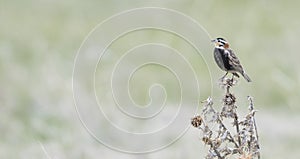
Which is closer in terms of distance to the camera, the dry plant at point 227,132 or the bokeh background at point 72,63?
the dry plant at point 227,132

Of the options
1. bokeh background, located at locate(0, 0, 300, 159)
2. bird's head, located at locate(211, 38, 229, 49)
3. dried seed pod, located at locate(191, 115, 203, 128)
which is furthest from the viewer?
bokeh background, located at locate(0, 0, 300, 159)

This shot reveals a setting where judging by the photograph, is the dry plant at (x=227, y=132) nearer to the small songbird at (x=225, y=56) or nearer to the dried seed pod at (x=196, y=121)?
the dried seed pod at (x=196, y=121)

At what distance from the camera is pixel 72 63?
181 inches

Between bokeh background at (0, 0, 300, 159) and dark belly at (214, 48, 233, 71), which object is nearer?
dark belly at (214, 48, 233, 71)

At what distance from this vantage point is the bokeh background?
3.68m

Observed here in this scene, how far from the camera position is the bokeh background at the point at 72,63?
3678mm

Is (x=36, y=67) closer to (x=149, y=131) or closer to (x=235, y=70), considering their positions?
(x=149, y=131)

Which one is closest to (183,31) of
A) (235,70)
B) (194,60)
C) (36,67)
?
(194,60)

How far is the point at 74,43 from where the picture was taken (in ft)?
15.9

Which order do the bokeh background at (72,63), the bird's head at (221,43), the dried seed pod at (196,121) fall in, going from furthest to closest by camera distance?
the bokeh background at (72,63) < the bird's head at (221,43) < the dried seed pod at (196,121)

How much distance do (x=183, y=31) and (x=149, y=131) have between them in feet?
2.20

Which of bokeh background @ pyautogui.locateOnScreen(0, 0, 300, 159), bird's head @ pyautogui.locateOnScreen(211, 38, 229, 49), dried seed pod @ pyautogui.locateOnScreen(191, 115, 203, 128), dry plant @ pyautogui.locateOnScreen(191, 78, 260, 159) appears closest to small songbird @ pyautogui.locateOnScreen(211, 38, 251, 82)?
bird's head @ pyautogui.locateOnScreen(211, 38, 229, 49)

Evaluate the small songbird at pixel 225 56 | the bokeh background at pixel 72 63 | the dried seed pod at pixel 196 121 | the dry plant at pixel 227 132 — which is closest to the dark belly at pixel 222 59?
the small songbird at pixel 225 56

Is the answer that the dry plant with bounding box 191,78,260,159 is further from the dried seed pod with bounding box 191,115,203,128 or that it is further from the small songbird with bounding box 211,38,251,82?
the small songbird with bounding box 211,38,251,82
